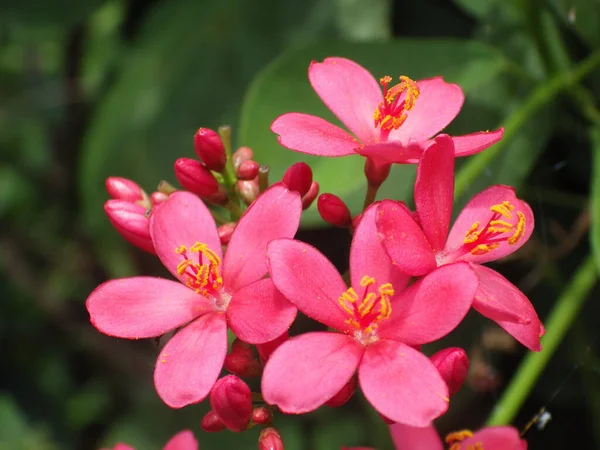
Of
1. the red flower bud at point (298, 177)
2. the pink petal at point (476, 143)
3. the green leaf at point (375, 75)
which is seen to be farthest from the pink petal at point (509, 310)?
the green leaf at point (375, 75)

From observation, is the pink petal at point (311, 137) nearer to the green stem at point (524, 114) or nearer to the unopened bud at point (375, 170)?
the unopened bud at point (375, 170)

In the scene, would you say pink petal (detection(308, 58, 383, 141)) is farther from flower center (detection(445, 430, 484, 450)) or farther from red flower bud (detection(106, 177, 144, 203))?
flower center (detection(445, 430, 484, 450))

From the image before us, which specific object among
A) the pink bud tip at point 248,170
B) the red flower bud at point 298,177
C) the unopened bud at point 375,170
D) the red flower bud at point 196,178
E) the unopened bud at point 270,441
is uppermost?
the unopened bud at point 375,170

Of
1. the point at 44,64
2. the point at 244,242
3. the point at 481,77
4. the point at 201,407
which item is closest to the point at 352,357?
the point at 244,242

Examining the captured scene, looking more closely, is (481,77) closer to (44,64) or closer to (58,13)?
(58,13)

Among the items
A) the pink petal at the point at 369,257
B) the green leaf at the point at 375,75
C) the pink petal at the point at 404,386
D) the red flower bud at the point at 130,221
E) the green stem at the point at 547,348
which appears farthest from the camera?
the green leaf at the point at 375,75

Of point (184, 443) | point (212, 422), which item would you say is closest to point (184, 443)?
point (184, 443)

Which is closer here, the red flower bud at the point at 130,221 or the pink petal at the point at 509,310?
the pink petal at the point at 509,310
